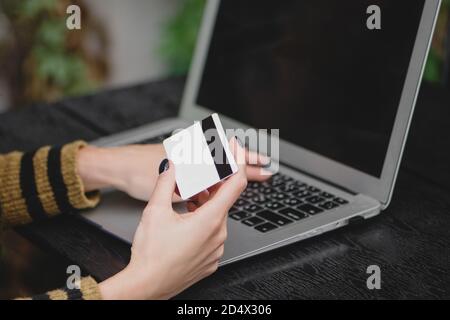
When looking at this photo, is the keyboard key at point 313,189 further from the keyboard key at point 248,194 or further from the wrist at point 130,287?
the wrist at point 130,287

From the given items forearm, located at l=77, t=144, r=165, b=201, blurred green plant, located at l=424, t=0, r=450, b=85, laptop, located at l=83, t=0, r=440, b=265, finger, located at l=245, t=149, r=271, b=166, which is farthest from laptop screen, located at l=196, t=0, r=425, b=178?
blurred green plant, located at l=424, t=0, r=450, b=85

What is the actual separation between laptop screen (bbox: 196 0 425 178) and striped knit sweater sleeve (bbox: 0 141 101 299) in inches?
12.3

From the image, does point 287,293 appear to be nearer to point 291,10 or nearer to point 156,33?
point 291,10

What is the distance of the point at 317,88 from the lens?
3.41 ft

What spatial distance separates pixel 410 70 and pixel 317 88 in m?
0.17

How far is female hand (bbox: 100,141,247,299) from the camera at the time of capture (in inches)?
28.8

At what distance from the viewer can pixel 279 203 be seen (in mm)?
944

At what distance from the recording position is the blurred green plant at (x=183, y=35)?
269 cm

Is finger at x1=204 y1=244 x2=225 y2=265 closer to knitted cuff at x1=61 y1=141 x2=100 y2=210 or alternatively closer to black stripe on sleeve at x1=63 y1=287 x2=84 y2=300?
black stripe on sleeve at x1=63 y1=287 x2=84 y2=300

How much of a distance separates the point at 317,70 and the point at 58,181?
0.42 metres

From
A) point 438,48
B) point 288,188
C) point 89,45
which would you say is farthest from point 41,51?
point 288,188

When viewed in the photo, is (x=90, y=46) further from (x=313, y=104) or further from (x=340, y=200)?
(x=340, y=200)

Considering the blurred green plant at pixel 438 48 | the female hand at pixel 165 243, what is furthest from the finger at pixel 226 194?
the blurred green plant at pixel 438 48
